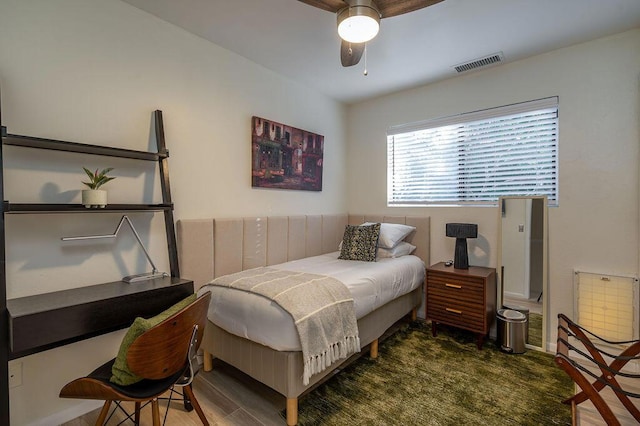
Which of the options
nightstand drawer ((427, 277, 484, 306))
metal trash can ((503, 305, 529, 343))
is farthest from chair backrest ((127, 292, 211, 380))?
metal trash can ((503, 305, 529, 343))

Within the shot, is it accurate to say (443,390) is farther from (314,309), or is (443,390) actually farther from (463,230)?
(463,230)

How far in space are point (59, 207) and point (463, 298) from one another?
302 cm

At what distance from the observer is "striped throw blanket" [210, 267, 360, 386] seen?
5.62 ft

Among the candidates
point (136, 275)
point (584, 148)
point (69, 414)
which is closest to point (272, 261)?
point (136, 275)

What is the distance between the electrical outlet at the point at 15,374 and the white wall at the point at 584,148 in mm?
3576

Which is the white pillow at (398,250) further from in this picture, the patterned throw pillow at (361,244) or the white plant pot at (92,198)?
the white plant pot at (92,198)

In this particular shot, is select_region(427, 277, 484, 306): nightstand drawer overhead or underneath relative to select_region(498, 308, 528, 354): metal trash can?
overhead

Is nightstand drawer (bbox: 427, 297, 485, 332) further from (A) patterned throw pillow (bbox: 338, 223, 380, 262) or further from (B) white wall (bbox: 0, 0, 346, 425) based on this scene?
(B) white wall (bbox: 0, 0, 346, 425)

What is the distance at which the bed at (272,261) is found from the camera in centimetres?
178

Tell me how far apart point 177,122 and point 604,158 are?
344 centimetres

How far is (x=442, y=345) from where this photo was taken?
278 cm

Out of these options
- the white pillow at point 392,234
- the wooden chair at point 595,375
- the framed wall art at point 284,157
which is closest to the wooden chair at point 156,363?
the framed wall art at point 284,157

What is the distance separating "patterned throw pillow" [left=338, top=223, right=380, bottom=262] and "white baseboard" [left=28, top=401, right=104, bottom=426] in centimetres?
224

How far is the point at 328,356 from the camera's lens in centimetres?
181
